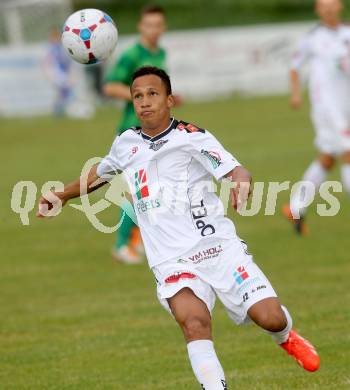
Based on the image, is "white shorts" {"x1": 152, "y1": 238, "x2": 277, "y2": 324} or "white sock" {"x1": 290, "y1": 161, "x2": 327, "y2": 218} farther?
"white sock" {"x1": 290, "y1": 161, "x2": 327, "y2": 218}

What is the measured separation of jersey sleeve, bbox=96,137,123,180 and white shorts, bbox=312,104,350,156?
666 cm

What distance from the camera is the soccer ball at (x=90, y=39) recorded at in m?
7.52

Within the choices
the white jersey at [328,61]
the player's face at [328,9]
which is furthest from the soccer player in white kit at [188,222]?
the white jersey at [328,61]

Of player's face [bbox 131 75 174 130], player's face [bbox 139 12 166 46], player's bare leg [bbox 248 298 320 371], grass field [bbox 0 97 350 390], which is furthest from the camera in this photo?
player's face [bbox 139 12 166 46]

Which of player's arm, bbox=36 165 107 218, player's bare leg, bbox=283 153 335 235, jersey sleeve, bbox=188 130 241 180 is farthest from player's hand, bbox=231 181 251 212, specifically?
player's bare leg, bbox=283 153 335 235

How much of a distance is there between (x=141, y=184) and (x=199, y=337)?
1012 millimetres

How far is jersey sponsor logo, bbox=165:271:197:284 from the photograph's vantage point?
20.3 feet

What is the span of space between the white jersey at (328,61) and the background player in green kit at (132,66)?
224 centimetres

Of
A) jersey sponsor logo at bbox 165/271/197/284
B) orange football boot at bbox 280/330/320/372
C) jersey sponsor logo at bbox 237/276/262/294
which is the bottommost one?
orange football boot at bbox 280/330/320/372

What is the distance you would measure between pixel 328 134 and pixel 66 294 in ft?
14.1

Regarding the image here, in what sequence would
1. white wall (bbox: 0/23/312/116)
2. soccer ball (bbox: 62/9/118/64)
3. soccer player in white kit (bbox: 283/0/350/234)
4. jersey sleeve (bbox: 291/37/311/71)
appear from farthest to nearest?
white wall (bbox: 0/23/312/116) < jersey sleeve (bbox: 291/37/311/71) < soccer player in white kit (bbox: 283/0/350/234) < soccer ball (bbox: 62/9/118/64)

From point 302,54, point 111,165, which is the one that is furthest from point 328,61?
point 111,165

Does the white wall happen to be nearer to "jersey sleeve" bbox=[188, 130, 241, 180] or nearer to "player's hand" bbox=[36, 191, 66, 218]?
"player's hand" bbox=[36, 191, 66, 218]

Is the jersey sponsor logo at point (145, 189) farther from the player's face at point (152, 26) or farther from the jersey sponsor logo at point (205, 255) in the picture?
the player's face at point (152, 26)
